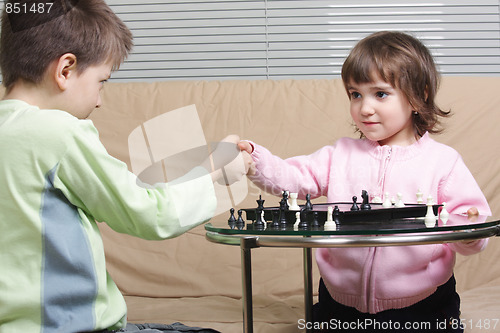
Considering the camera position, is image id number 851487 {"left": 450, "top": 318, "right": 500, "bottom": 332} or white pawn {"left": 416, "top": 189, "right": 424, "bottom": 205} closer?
white pawn {"left": 416, "top": 189, "right": 424, "bottom": 205}

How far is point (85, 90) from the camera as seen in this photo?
1.12 meters

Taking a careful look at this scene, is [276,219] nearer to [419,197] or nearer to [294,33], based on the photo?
[419,197]

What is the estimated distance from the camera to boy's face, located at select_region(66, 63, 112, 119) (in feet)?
3.63

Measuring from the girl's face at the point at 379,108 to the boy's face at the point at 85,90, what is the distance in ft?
2.20

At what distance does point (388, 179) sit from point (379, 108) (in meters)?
0.18

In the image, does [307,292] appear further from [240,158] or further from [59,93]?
[59,93]

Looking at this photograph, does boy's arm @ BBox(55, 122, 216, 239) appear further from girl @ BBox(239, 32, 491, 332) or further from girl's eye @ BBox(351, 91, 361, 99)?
girl's eye @ BBox(351, 91, 361, 99)

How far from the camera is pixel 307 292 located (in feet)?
5.43

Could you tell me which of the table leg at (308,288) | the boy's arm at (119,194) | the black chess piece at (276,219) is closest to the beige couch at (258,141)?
the table leg at (308,288)

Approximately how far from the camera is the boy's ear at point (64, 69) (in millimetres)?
1086

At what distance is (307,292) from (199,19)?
1.80m

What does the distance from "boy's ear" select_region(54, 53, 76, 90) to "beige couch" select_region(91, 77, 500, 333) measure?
3.41 feet


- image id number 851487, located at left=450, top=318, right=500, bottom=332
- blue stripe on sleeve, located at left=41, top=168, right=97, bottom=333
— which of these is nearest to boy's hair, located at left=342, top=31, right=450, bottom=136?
image id number 851487, located at left=450, top=318, right=500, bottom=332
